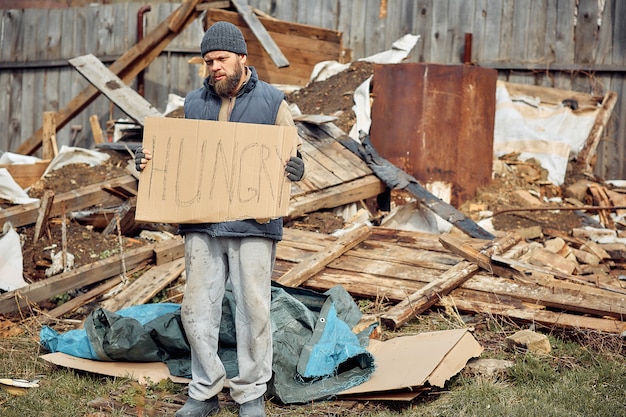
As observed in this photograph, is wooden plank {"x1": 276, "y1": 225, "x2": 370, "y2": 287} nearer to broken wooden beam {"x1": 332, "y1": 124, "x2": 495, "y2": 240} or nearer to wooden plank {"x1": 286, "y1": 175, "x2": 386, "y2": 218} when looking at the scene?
wooden plank {"x1": 286, "y1": 175, "x2": 386, "y2": 218}

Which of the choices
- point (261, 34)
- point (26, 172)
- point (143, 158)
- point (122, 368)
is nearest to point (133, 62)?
point (261, 34)

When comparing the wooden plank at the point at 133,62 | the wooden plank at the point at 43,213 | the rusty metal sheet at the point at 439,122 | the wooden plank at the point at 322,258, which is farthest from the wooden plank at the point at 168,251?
the wooden plank at the point at 133,62

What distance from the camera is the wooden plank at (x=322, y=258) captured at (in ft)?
20.1

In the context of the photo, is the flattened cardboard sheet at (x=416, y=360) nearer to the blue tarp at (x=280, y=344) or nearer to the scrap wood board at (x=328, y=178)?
the blue tarp at (x=280, y=344)

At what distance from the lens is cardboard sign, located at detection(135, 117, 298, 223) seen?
4074 millimetres

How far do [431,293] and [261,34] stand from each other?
5.52 m

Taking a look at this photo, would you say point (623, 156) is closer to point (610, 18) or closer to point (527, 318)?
point (610, 18)

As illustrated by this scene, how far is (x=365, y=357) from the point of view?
4602mm

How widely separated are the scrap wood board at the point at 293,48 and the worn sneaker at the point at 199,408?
701cm

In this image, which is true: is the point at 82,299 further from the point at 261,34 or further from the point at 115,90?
the point at 261,34

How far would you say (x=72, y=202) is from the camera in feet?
24.6

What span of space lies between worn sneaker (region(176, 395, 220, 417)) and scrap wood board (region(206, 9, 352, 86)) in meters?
7.01

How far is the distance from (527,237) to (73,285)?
4233 millimetres

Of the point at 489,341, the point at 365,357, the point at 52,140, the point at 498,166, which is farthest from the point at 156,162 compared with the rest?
the point at 52,140
